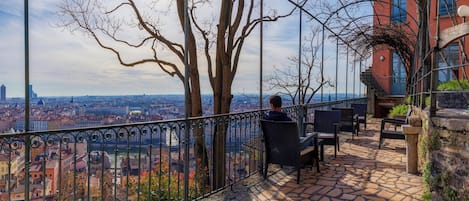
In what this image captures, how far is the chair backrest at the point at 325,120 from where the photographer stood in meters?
5.73

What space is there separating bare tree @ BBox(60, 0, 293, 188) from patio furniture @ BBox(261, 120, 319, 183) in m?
3.15

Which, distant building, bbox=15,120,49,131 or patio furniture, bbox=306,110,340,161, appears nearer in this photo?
distant building, bbox=15,120,49,131

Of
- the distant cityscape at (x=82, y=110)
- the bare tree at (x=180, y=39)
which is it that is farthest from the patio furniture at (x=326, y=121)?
the distant cityscape at (x=82, y=110)

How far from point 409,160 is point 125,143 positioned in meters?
3.64

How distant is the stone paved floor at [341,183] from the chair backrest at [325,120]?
52 centimetres

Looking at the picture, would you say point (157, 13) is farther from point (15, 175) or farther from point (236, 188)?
point (15, 175)

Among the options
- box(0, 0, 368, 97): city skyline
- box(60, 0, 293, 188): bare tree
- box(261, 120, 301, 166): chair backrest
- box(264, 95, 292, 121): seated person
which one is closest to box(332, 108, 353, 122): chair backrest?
box(0, 0, 368, 97): city skyline

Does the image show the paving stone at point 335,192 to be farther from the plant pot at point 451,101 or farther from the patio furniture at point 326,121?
the plant pot at point 451,101

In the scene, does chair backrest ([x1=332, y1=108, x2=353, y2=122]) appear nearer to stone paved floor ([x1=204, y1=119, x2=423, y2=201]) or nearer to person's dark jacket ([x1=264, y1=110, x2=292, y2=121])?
stone paved floor ([x1=204, y1=119, x2=423, y2=201])

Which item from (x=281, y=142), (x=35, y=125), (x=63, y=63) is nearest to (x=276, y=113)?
(x=281, y=142)

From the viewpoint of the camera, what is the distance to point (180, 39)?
795 cm

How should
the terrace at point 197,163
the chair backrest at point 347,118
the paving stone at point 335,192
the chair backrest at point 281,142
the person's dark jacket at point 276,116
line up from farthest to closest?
the chair backrest at point 347,118 < the person's dark jacket at point 276,116 < the chair backrest at point 281,142 < the paving stone at point 335,192 < the terrace at point 197,163

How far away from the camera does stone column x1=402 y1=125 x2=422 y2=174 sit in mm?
4316

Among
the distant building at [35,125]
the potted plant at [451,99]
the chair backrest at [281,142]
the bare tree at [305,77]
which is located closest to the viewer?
the distant building at [35,125]
